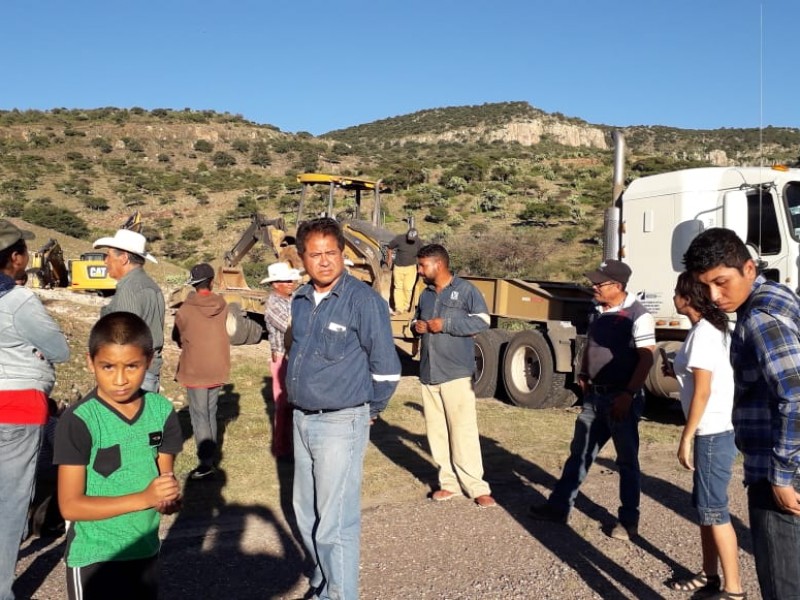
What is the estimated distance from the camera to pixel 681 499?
6.17 meters

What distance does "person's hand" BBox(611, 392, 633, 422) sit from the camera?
498cm

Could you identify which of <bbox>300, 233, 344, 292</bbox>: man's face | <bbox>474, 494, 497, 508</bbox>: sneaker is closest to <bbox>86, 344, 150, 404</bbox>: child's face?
<bbox>300, 233, 344, 292</bbox>: man's face

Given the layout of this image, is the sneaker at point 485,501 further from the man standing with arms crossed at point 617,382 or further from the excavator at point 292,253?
the excavator at point 292,253

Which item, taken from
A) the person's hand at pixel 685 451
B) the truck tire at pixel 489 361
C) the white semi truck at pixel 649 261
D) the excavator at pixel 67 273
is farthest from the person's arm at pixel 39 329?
the excavator at pixel 67 273

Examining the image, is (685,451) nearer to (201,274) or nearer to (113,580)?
(113,580)

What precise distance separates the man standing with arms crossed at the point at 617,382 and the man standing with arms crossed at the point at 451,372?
34.1 inches

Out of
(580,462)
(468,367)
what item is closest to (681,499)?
(580,462)

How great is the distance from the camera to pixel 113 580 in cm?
259

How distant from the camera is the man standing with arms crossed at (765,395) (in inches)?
95.2

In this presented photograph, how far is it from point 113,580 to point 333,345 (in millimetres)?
1429

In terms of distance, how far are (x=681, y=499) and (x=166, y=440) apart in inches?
191

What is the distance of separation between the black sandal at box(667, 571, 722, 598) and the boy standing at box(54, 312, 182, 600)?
3.02 m

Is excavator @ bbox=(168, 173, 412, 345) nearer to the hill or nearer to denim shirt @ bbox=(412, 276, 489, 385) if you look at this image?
denim shirt @ bbox=(412, 276, 489, 385)

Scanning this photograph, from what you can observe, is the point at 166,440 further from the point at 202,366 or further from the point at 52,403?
the point at 202,366
